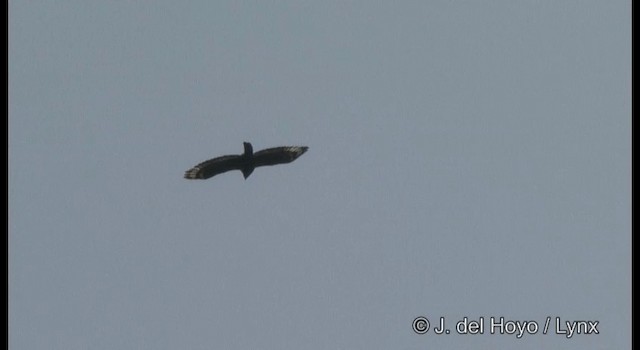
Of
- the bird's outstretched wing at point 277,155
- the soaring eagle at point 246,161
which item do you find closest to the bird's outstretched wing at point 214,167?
the soaring eagle at point 246,161

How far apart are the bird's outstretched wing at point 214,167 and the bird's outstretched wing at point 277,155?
0.71 metres

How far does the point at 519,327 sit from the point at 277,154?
39.2 feet

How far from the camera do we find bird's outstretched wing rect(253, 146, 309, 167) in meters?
54.6

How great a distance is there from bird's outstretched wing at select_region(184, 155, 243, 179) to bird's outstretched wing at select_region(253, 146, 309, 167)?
0.71m

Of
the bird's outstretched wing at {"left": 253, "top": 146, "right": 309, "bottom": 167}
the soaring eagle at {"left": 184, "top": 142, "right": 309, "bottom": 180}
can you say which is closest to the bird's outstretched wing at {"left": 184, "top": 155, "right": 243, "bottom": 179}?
the soaring eagle at {"left": 184, "top": 142, "right": 309, "bottom": 180}

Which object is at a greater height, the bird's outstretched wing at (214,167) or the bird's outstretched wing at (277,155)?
the bird's outstretched wing at (277,155)

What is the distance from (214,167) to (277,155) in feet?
7.93

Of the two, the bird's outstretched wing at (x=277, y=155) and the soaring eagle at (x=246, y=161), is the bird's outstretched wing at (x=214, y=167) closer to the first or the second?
the soaring eagle at (x=246, y=161)

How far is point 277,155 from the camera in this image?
54906 millimetres

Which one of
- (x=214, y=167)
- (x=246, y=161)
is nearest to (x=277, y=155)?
(x=246, y=161)

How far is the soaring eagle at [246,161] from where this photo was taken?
54.2 metres
